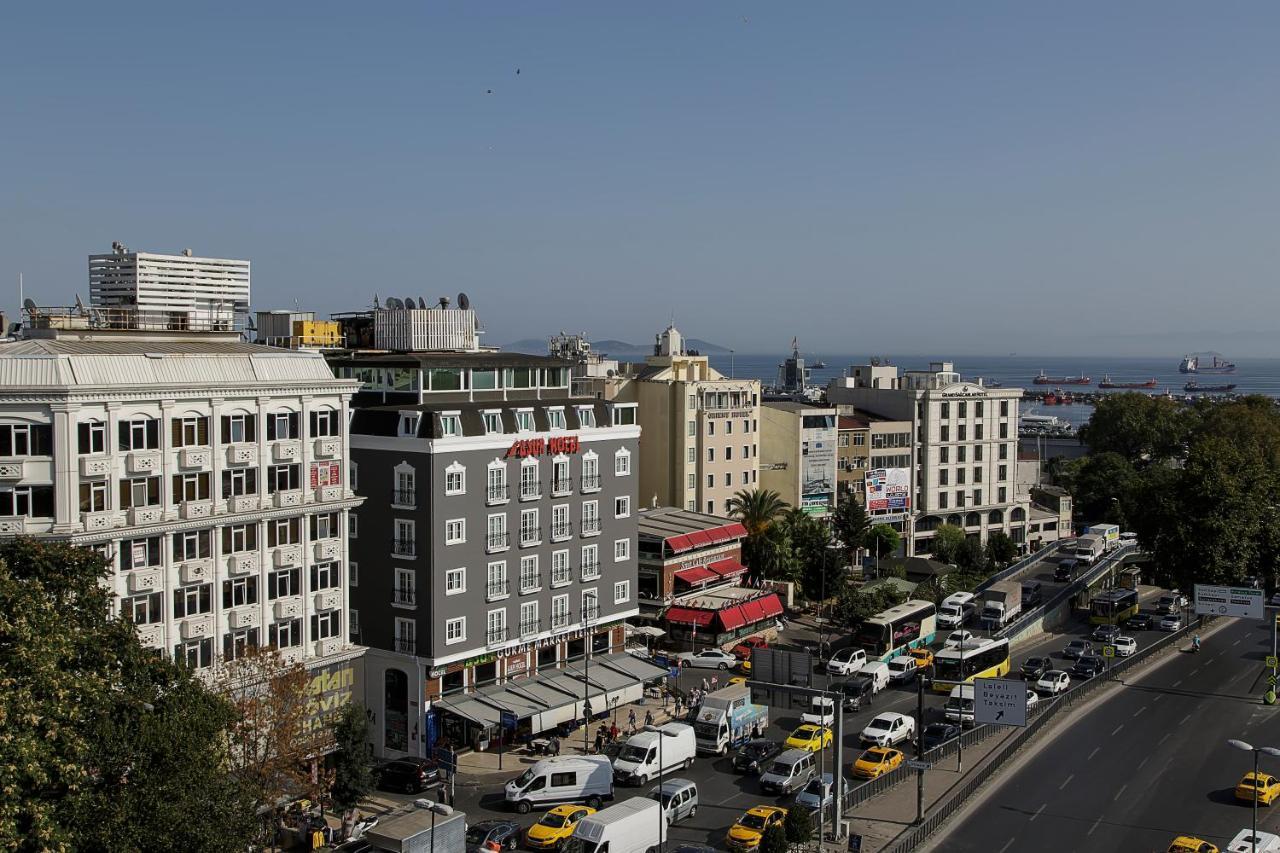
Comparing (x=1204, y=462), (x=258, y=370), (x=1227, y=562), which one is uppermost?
(x=258, y=370)

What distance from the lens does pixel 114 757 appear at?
1277 inches

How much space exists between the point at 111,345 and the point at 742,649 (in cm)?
4133

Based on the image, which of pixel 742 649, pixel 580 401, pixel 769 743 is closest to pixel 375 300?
pixel 580 401

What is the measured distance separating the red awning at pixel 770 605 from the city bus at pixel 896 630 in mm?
6868

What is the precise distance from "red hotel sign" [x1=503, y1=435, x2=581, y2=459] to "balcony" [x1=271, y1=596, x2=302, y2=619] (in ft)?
42.0

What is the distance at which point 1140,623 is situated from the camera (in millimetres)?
83562

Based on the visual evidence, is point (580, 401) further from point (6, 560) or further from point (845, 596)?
point (6, 560)

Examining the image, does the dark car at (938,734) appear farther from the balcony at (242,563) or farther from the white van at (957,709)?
the balcony at (242,563)

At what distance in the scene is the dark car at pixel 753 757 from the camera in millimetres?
53562

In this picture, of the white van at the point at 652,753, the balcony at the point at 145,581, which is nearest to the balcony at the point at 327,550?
the balcony at the point at 145,581

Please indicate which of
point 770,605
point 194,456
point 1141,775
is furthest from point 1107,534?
point 194,456

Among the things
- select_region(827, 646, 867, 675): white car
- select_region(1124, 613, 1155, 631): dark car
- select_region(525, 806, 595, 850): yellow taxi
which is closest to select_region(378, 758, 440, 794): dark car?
select_region(525, 806, 595, 850): yellow taxi

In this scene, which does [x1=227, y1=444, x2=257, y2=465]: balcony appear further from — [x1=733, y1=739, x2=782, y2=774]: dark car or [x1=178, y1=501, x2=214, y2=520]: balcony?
[x1=733, y1=739, x2=782, y2=774]: dark car

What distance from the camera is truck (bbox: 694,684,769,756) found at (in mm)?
55688
